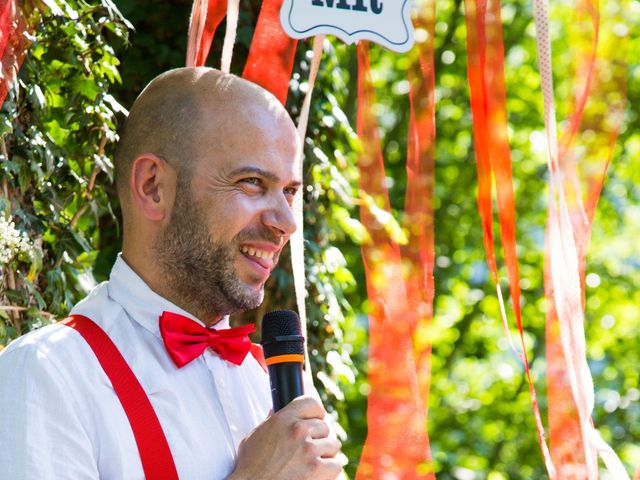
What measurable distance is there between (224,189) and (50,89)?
153 centimetres

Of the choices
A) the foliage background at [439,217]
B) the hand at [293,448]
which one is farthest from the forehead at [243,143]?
the foliage background at [439,217]

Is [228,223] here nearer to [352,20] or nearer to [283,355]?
[283,355]

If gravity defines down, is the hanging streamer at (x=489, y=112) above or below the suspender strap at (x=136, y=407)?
above

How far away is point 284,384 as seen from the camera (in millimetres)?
1940

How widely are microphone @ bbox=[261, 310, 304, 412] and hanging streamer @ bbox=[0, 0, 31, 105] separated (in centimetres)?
85

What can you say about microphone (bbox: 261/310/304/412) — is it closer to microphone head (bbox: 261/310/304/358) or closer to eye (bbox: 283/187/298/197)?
microphone head (bbox: 261/310/304/358)

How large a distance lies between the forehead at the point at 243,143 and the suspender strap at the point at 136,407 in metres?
0.40

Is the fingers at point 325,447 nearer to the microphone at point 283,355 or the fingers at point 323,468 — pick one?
the fingers at point 323,468

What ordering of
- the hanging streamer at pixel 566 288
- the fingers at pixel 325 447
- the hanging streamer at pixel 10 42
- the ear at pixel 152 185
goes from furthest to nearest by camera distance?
the hanging streamer at pixel 566 288, the hanging streamer at pixel 10 42, the ear at pixel 152 185, the fingers at pixel 325 447

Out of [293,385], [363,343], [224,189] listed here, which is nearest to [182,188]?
[224,189]

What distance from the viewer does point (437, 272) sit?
34.6ft

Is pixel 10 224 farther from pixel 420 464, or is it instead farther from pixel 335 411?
pixel 335 411

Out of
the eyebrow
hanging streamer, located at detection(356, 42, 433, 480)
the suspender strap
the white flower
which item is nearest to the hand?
the suspender strap

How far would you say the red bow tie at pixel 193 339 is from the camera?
6.59 ft
